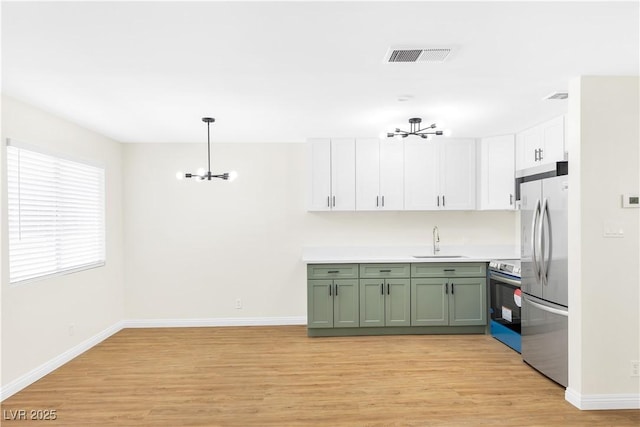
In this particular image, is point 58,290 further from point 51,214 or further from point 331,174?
point 331,174

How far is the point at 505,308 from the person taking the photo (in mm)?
4543

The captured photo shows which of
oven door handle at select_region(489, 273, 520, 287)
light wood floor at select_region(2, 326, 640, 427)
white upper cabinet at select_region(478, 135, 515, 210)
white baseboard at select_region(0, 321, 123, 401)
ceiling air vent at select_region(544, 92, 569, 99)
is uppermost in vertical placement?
ceiling air vent at select_region(544, 92, 569, 99)

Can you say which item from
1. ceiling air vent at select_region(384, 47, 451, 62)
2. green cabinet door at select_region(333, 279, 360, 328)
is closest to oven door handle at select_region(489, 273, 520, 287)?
green cabinet door at select_region(333, 279, 360, 328)

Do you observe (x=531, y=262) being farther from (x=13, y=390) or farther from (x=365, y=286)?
(x=13, y=390)

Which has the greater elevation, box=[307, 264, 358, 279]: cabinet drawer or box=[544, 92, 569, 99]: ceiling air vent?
box=[544, 92, 569, 99]: ceiling air vent

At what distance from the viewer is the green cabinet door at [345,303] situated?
496 centimetres

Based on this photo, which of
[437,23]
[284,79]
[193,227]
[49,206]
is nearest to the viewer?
[437,23]

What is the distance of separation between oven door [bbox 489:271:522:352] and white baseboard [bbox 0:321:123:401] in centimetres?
464

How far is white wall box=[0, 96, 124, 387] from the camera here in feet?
11.1

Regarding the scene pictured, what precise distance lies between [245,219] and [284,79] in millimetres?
2873

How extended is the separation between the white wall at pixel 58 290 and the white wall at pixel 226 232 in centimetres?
29

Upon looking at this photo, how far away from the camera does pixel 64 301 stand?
4160 mm

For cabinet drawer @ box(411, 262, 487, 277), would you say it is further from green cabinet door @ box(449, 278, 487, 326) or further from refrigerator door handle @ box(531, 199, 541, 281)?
refrigerator door handle @ box(531, 199, 541, 281)

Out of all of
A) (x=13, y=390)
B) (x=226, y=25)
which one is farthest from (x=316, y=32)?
(x=13, y=390)
